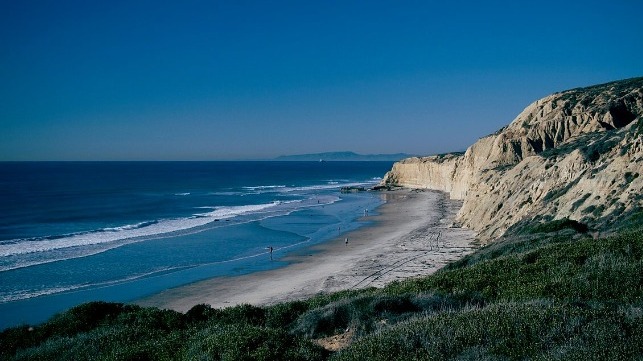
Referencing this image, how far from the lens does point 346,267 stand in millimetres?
32438

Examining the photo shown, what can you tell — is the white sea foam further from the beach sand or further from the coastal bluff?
the coastal bluff

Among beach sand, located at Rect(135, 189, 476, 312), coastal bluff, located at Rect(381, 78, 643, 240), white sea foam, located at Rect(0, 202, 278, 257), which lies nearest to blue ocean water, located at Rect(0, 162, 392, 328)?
white sea foam, located at Rect(0, 202, 278, 257)

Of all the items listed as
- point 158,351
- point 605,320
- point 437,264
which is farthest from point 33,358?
point 437,264

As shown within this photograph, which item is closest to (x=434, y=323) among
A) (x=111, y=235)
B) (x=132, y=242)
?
(x=132, y=242)

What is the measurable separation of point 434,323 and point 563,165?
32993 millimetres

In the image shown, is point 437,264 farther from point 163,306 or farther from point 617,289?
point 617,289

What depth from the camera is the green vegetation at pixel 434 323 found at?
20.9 feet

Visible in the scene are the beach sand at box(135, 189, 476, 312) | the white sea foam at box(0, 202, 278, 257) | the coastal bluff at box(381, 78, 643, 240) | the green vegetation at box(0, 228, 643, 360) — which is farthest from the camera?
the white sea foam at box(0, 202, 278, 257)

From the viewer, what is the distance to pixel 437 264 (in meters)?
30.5

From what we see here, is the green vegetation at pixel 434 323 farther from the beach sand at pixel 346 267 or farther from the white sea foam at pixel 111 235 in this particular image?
the white sea foam at pixel 111 235

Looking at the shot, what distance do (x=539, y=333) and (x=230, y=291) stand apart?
2307 cm

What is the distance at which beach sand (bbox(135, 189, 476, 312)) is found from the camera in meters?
26.2

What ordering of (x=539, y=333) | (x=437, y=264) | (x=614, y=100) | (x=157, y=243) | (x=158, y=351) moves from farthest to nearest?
(x=614, y=100), (x=157, y=243), (x=437, y=264), (x=158, y=351), (x=539, y=333)

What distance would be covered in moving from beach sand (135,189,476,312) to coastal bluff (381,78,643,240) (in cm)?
425
